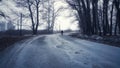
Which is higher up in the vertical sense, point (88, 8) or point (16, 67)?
point (88, 8)

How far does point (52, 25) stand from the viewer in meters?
84.9

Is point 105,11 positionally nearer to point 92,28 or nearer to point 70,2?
point 92,28

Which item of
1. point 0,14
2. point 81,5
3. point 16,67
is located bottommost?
point 16,67

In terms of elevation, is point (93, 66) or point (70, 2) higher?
point (70, 2)

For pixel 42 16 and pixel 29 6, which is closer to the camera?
pixel 29 6

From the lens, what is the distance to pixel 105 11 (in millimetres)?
47969

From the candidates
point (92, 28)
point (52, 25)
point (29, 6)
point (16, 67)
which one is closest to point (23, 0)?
point (29, 6)

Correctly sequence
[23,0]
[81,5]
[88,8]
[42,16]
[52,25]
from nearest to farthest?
1. [88,8]
2. [81,5]
3. [23,0]
4. [42,16]
5. [52,25]

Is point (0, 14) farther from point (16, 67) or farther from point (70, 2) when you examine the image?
point (70, 2)

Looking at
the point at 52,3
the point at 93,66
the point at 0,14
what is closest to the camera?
the point at 93,66

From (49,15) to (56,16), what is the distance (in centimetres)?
282

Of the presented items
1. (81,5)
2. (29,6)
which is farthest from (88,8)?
(29,6)

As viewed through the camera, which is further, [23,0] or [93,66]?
[23,0]

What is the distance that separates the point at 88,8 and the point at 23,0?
2102 cm
